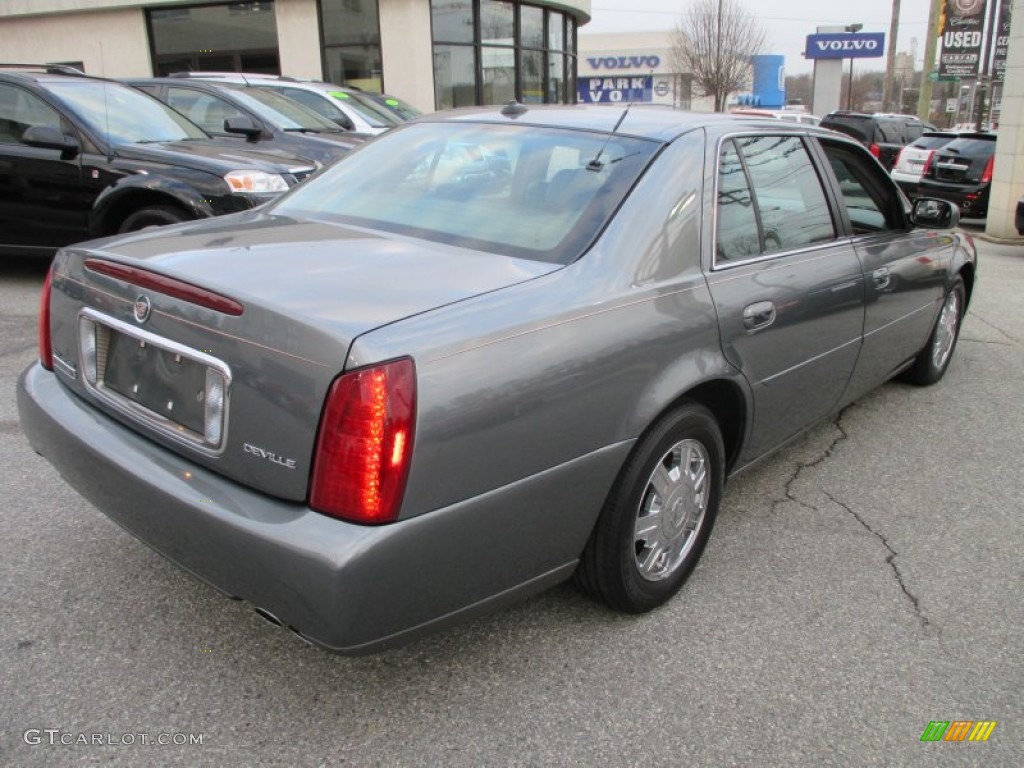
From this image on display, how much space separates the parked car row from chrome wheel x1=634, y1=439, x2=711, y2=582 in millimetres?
4494

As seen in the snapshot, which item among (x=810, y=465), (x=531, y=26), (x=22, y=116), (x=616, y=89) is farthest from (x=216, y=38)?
(x=616, y=89)

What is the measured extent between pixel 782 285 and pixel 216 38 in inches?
795

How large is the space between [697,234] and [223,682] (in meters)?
1.99

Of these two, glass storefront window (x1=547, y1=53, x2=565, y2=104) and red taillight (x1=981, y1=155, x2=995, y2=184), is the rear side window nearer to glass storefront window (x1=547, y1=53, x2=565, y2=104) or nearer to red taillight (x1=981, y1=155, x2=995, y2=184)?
red taillight (x1=981, y1=155, x2=995, y2=184)

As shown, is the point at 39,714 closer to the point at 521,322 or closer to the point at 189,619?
the point at 189,619

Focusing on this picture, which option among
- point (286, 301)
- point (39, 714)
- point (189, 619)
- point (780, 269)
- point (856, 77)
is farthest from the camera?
point (856, 77)

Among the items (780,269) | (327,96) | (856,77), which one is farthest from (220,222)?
(856,77)

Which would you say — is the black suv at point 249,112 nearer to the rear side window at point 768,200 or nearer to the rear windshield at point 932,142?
the rear side window at point 768,200

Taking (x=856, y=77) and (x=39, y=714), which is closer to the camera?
(x=39, y=714)

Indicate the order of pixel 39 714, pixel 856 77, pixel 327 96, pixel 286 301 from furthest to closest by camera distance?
pixel 856 77 → pixel 327 96 → pixel 39 714 → pixel 286 301

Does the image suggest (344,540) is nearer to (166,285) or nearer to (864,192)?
(166,285)

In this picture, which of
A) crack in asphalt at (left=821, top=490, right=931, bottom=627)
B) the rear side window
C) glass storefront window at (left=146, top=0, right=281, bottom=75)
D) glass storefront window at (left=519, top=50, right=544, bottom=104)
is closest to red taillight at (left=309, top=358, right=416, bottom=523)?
the rear side window

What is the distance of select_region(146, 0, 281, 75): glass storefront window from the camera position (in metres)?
19.8

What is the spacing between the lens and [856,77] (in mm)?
87562
